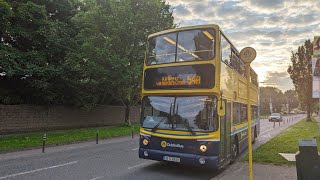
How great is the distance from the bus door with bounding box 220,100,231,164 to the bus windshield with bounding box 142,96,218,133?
2.01ft

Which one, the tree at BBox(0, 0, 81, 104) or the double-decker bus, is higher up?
the tree at BBox(0, 0, 81, 104)

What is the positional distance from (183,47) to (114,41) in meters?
18.9

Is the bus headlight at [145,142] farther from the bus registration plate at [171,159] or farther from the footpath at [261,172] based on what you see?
the footpath at [261,172]

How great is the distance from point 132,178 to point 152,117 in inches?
78.4

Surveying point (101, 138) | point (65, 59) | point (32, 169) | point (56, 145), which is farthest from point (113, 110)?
point (32, 169)

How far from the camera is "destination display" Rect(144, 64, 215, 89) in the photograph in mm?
9383

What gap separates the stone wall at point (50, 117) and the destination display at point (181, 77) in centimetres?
1598

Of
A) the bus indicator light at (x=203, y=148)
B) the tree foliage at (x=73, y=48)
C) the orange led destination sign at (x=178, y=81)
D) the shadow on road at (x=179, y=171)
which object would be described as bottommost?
the shadow on road at (x=179, y=171)

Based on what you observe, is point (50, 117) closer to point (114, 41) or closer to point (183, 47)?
point (114, 41)

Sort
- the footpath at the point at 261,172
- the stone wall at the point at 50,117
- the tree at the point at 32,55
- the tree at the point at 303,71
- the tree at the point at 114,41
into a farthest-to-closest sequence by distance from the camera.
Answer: the tree at the point at 303,71
the tree at the point at 114,41
the stone wall at the point at 50,117
the tree at the point at 32,55
the footpath at the point at 261,172

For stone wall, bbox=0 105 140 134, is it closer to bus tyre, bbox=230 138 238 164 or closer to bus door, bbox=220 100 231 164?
bus tyre, bbox=230 138 238 164

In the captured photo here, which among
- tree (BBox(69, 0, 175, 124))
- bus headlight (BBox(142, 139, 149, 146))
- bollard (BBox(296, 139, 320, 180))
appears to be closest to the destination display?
bus headlight (BBox(142, 139, 149, 146))

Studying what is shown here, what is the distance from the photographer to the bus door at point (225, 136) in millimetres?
9659

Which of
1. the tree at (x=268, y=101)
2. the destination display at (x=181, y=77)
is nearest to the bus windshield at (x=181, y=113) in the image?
the destination display at (x=181, y=77)
